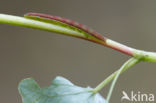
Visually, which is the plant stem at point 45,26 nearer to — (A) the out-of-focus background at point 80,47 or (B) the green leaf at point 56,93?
(B) the green leaf at point 56,93

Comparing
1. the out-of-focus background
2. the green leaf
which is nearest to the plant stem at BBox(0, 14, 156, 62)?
the green leaf

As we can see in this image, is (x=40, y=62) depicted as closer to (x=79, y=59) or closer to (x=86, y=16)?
(x=79, y=59)

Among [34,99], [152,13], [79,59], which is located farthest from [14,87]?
[34,99]

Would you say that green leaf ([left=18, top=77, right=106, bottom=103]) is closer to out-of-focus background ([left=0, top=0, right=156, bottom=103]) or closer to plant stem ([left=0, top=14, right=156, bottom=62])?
plant stem ([left=0, top=14, right=156, bottom=62])

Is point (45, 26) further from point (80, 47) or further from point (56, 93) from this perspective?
point (80, 47)

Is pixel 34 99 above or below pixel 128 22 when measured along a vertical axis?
above

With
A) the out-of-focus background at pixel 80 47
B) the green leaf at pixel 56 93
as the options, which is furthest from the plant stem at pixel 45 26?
the out-of-focus background at pixel 80 47
